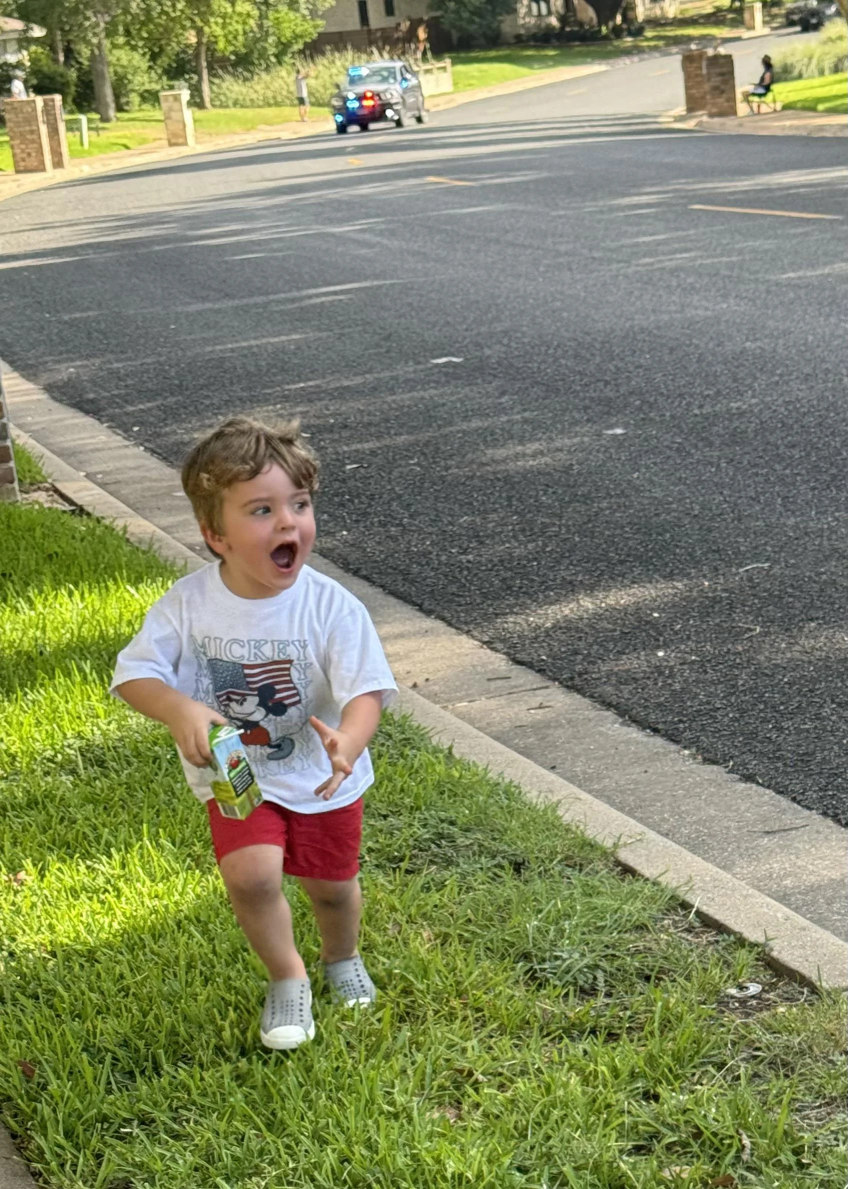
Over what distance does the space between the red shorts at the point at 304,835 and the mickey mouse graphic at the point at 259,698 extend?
0.11m

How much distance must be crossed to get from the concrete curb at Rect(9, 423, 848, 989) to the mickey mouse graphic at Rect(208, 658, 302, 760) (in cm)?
100

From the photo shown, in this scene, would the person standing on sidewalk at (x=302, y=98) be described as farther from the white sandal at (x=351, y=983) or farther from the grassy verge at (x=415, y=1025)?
the white sandal at (x=351, y=983)

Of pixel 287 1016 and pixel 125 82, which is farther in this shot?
pixel 125 82

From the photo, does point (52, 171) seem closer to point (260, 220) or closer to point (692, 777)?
point (260, 220)

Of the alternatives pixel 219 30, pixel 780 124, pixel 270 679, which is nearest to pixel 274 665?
pixel 270 679

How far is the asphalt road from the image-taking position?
505 cm

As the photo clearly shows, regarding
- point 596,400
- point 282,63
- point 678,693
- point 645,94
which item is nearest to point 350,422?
point 596,400

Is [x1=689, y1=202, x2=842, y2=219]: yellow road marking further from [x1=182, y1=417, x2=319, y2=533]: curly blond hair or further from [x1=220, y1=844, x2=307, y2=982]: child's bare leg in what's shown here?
[x1=220, y1=844, x2=307, y2=982]: child's bare leg

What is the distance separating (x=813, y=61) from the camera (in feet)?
124

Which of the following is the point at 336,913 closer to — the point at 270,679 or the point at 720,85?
the point at 270,679

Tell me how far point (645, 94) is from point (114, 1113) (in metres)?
43.0

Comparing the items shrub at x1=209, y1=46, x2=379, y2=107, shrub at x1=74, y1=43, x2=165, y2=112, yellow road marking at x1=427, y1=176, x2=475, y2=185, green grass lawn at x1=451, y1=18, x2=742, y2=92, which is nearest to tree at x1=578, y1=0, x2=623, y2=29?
green grass lawn at x1=451, y1=18, x2=742, y2=92

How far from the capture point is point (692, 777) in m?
4.14

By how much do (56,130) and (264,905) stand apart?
119 ft
